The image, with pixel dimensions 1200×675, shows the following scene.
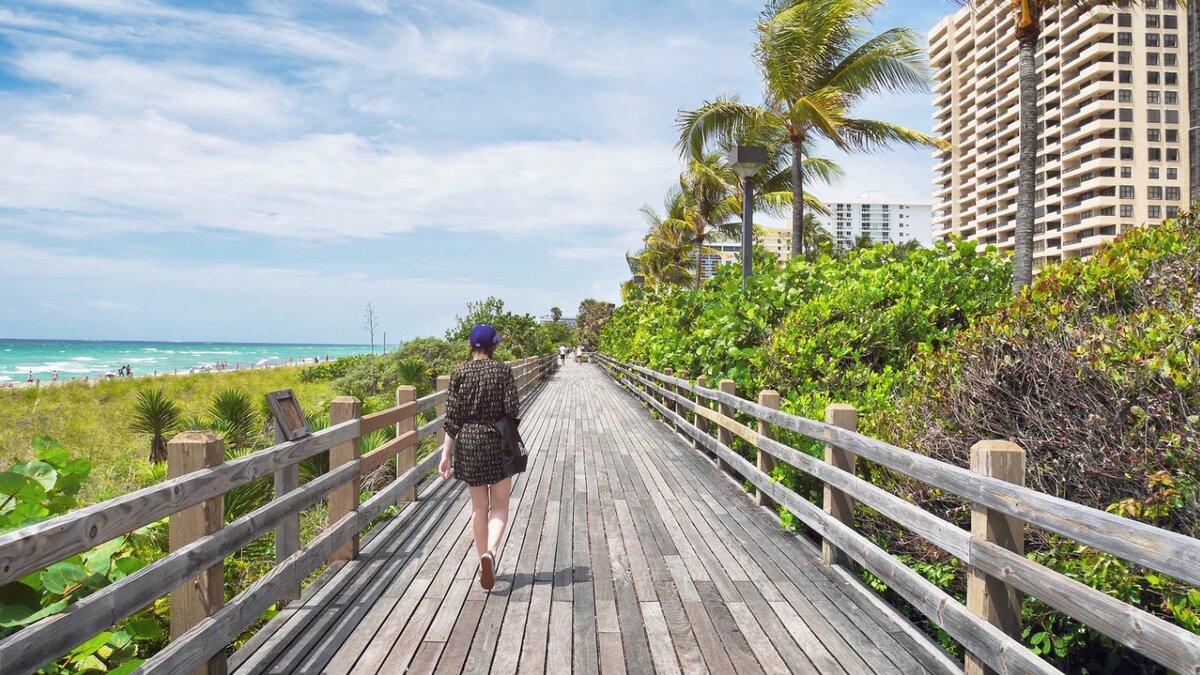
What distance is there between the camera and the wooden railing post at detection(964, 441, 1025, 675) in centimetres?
310

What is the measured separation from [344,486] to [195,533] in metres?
2.07

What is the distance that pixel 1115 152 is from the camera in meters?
71.2

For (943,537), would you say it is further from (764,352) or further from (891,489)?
(764,352)

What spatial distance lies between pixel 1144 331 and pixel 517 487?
6.03m

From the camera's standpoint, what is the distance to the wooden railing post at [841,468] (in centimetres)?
500

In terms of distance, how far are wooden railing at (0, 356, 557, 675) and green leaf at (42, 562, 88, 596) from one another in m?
0.30

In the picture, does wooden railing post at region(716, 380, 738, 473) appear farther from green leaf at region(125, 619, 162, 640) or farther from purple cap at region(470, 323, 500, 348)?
green leaf at region(125, 619, 162, 640)

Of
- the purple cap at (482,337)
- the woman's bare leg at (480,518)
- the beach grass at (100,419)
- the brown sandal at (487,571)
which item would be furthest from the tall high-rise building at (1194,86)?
the brown sandal at (487,571)

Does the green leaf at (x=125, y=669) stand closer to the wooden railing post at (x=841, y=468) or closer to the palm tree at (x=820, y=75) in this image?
the wooden railing post at (x=841, y=468)

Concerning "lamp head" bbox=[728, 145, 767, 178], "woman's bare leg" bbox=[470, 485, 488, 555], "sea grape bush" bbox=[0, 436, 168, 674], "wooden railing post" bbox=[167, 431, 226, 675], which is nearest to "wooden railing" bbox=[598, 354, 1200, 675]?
"woman's bare leg" bbox=[470, 485, 488, 555]

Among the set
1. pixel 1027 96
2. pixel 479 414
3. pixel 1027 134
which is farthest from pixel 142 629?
pixel 1027 96

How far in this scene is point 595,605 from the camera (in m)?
4.36

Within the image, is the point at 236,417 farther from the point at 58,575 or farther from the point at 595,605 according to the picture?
the point at 58,575

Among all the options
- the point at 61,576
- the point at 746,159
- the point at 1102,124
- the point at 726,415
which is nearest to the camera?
the point at 61,576
